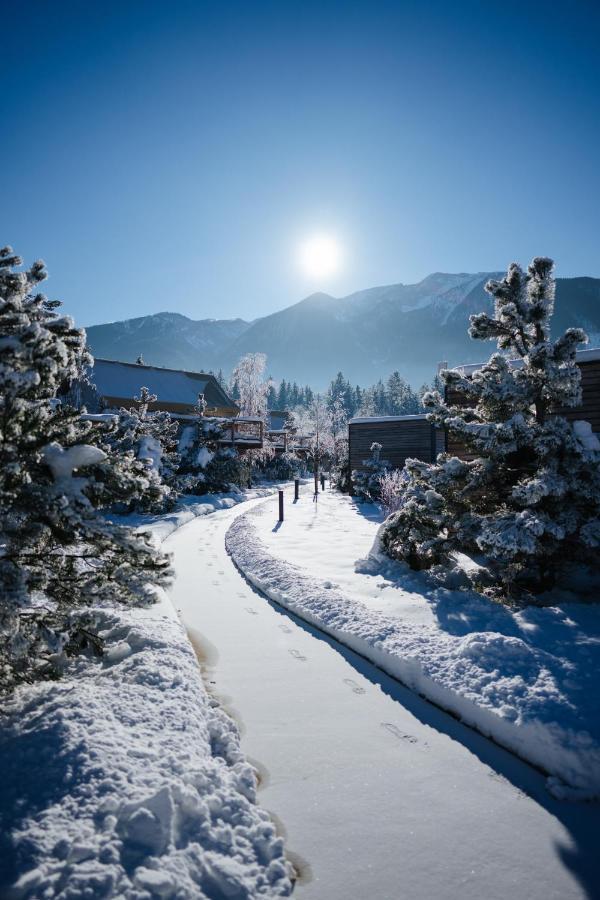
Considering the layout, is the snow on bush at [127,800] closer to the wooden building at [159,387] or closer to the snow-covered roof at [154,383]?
the wooden building at [159,387]

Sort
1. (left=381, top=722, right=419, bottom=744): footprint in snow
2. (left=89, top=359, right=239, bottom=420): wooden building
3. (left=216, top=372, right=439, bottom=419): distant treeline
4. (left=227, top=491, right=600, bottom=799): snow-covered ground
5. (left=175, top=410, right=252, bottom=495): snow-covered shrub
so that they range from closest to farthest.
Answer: (left=227, top=491, right=600, bottom=799): snow-covered ground → (left=381, top=722, right=419, bottom=744): footprint in snow → (left=175, top=410, right=252, bottom=495): snow-covered shrub → (left=89, top=359, right=239, bottom=420): wooden building → (left=216, top=372, right=439, bottom=419): distant treeline

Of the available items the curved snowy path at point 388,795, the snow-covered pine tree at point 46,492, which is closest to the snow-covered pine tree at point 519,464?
the curved snowy path at point 388,795

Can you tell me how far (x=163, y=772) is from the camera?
8.95 feet

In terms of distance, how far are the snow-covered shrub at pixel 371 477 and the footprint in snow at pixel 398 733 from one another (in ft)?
54.5

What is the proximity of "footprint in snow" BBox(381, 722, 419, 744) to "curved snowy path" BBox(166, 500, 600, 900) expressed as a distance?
0.01 meters

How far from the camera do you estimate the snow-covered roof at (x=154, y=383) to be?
30.5 m

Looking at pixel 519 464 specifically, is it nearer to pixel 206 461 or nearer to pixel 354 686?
pixel 354 686

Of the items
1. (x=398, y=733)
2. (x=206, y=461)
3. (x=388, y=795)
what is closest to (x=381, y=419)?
(x=206, y=461)

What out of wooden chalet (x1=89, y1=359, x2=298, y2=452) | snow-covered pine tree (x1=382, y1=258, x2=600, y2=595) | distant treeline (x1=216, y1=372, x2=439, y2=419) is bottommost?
snow-covered pine tree (x1=382, y1=258, x2=600, y2=595)

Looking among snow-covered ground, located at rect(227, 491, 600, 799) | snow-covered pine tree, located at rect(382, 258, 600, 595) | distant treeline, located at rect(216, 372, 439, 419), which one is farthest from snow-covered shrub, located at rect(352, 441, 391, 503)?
distant treeline, located at rect(216, 372, 439, 419)

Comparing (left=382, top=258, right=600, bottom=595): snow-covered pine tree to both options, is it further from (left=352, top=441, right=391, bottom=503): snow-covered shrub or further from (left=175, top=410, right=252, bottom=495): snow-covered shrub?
(left=175, top=410, right=252, bottom=495): snow-covered shrub

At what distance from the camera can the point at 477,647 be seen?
4547 millimetres

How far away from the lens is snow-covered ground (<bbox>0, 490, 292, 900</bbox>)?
2012 millimetres

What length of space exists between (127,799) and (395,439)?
69.2 ft
